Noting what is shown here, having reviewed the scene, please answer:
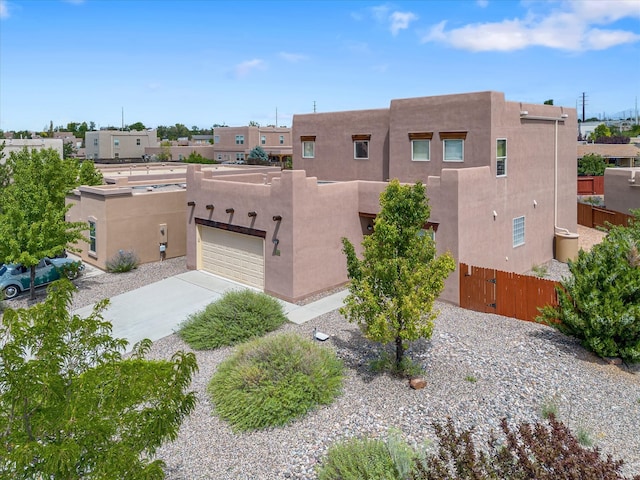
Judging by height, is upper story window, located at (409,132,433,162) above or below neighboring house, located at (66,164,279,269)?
above

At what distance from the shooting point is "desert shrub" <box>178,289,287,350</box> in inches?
601

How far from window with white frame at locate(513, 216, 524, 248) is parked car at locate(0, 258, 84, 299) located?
57.8 feet

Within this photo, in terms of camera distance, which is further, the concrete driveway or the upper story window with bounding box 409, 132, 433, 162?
the upper story window with bounding box 409, 132, 433, 162

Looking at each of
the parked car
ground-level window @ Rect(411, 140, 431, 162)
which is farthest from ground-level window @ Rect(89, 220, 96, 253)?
ground-level window @ Rect(411, 140, 431, 162)

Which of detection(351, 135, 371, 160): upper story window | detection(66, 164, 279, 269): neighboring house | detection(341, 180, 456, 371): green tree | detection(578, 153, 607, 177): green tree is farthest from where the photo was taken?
detection(578, 153, 607, 177): green tree

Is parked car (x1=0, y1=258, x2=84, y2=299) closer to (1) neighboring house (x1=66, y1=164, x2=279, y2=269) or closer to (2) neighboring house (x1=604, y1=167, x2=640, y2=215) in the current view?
(1) neighboring house (x1=66, y1=164, x2=279, y2=269)

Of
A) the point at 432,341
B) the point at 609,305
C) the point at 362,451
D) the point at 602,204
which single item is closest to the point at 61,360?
the point at 362,451

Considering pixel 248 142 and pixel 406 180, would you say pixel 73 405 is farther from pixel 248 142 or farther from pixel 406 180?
pixel 248 142

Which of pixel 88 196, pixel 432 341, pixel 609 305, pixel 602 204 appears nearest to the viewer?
pixel 609 305

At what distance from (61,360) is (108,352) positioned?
805 millimetres

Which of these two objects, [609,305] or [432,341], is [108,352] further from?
[609,305]

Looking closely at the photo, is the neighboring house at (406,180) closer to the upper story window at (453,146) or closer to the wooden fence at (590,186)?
the upper story window at (453,146)

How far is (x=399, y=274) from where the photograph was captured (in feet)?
39.2

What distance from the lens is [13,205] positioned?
1991 cm
